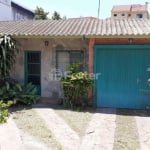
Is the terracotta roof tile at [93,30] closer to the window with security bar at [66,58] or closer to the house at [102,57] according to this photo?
the house at [102,57]

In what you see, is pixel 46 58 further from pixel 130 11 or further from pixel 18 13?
pixel 130 11

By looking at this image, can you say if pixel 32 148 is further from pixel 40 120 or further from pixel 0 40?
pixel 0 40

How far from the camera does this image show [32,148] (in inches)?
238

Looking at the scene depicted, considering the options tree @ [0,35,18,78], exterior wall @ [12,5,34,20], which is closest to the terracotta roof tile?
tree @ [0,35,18,78]

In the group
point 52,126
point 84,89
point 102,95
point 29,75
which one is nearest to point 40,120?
point 52,126

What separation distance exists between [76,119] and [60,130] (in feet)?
4.08

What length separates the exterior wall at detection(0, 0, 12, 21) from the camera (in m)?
19.9

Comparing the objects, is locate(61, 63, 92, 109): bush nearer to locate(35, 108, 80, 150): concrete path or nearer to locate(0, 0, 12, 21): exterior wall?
locate(35, 108, 80, 150): concrete path

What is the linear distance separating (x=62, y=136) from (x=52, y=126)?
0.93m

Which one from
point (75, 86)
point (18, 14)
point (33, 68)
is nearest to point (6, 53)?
point (33, 68)

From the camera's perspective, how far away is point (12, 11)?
2342 cm

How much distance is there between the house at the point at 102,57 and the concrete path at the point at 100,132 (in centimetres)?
120

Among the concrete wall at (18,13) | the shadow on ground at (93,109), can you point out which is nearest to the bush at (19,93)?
the shadow on ground at (93,109)

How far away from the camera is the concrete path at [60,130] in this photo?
639 centimetres
